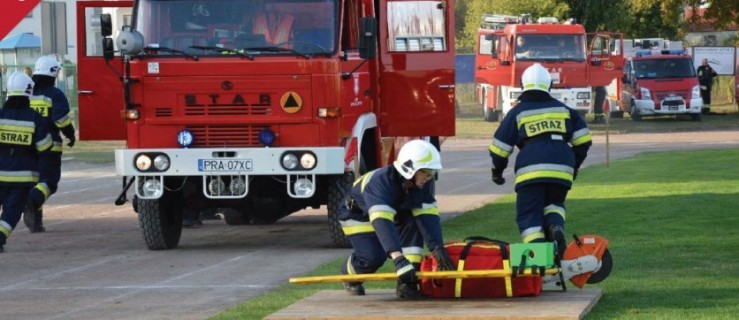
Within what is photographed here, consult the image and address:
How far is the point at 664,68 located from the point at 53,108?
32.9m

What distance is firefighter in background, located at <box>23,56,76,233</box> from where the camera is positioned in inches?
700

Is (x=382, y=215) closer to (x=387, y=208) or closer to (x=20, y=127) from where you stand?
(x=387, y=208)

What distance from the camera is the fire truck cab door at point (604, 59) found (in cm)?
4334

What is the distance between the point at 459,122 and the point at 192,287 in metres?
37.7

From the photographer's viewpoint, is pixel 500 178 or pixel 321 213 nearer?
pixel 500 178

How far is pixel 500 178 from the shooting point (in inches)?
490

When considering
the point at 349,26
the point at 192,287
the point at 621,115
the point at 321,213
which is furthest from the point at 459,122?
the point at 192,287

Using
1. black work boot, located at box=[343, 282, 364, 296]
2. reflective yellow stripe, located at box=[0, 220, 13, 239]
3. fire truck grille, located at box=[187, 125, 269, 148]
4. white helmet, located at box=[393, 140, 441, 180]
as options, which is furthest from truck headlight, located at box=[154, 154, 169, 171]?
white helmet, located at box=[393, 140, 441, 180]

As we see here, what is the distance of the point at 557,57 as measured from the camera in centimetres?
4256

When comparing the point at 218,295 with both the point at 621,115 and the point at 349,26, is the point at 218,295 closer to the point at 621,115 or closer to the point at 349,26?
the point at 349,26

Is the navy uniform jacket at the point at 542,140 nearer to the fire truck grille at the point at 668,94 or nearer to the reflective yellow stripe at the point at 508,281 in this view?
the reflective yellow stripe at the point at 508,281

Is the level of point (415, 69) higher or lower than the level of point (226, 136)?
higher

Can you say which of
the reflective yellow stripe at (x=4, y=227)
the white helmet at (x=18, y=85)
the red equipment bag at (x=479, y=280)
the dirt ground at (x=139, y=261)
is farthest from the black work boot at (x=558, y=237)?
the white helmet at (x=18, y=85)

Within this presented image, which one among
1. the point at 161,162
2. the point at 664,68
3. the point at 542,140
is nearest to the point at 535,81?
the point at 542,140
